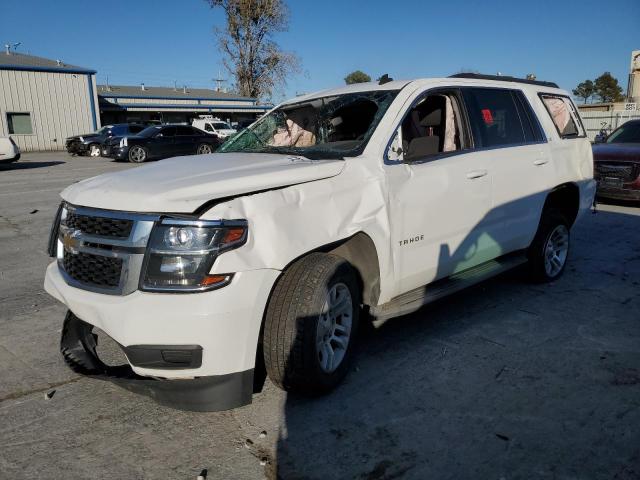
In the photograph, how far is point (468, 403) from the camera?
3176mm

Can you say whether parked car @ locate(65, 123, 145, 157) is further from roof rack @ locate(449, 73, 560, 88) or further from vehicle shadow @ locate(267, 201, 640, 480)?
vehicle shadow @ locate(267, 201, 640, 480)

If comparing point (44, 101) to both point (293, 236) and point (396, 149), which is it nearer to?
point (396, 149)

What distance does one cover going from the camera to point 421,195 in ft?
12.1

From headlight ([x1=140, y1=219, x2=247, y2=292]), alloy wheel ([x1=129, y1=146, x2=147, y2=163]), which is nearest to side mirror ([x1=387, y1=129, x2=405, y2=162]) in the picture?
headlight ([x1=140, y1=219, x2=247, y2=292])

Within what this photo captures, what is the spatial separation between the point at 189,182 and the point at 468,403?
6.76 ft

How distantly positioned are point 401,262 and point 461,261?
2.70ft

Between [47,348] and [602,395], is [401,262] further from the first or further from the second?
[47,348]

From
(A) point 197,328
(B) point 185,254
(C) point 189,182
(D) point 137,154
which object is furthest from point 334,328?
(D) point 137,154

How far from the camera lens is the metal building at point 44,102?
32.0 m

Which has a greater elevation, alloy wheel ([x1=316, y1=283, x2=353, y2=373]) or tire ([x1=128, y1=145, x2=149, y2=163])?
tire ([x1=128, y1=145, x2=149, y2=163])

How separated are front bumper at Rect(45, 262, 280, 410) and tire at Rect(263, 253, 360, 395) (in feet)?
0.53

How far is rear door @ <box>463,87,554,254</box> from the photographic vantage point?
4434mm

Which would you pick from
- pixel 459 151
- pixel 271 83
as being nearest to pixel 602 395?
pixel 459 151

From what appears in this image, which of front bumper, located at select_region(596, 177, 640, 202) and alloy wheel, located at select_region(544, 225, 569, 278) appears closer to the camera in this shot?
alloy wheel, located at select_region(544, 225, 569, 278)
